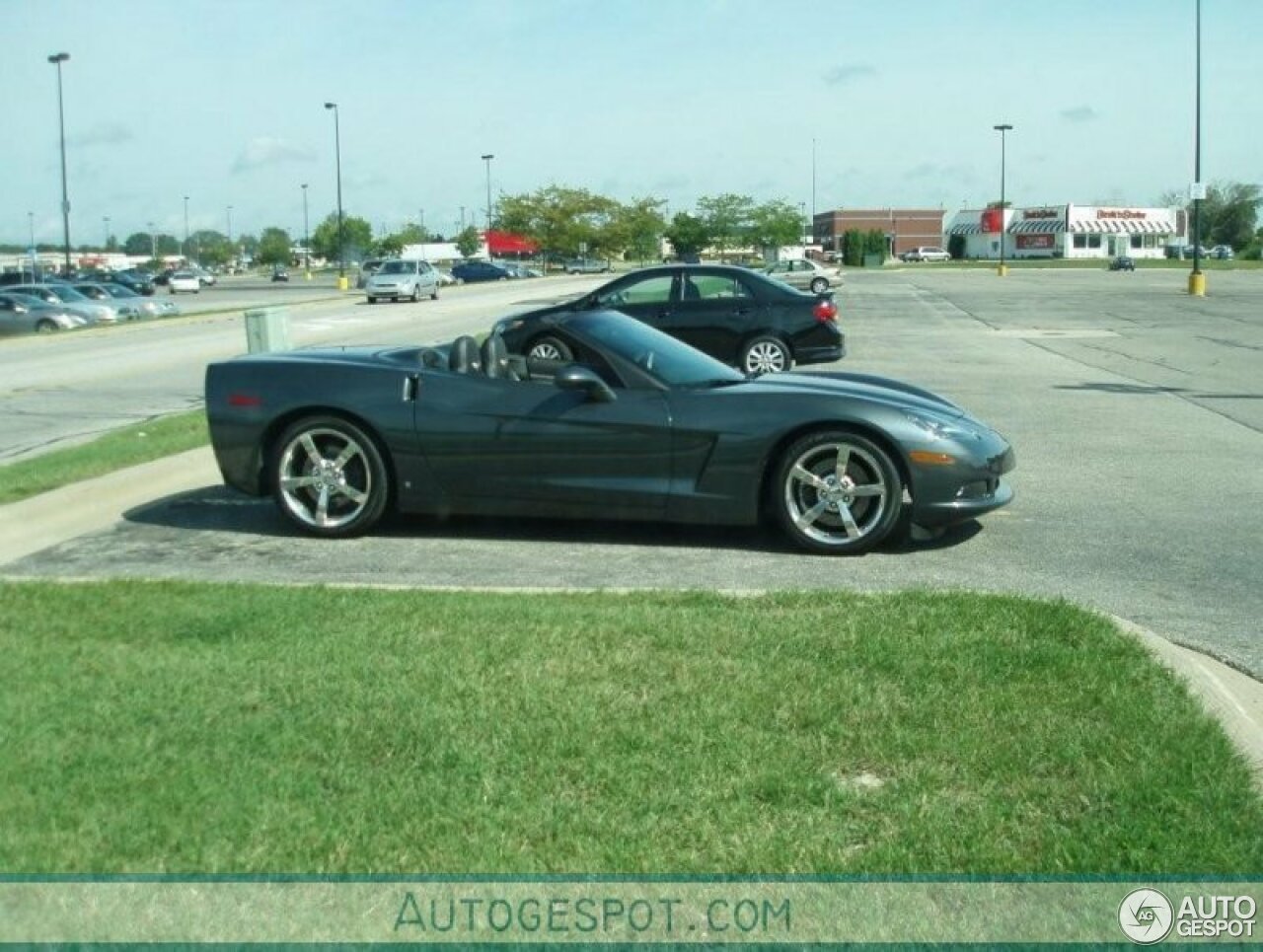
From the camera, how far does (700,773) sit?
4.09 m

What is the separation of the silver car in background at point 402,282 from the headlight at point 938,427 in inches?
1743

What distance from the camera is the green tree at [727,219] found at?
12425 centimetres

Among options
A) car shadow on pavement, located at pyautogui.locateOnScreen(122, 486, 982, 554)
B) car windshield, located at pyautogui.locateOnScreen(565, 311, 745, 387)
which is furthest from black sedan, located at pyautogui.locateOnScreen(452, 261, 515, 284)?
car windshield, located at pyautogui.locateOnScreen(565, 311, 745, 387)

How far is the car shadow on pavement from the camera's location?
800cm

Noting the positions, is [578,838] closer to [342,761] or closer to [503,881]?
[503,881]

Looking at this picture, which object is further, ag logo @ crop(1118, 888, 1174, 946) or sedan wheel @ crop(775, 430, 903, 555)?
sedan wheel @ crop(775, 430, 903, 555)

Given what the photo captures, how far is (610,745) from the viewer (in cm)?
430

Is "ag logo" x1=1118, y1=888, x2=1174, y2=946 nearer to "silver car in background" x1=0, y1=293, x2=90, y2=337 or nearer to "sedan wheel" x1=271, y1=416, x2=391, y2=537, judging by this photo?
"sedan wheel" x1=271, y1=416, x2=391, y2=537

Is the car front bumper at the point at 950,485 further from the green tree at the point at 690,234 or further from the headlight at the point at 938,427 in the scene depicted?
the green tree at the point at 690,234

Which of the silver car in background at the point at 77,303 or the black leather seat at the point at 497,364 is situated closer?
the black leather seat at the point at 497,364

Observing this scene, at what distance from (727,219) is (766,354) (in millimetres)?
108427

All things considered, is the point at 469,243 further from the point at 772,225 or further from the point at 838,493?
the point at 838,493

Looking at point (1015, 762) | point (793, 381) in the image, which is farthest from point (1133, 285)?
point (1015, 762)

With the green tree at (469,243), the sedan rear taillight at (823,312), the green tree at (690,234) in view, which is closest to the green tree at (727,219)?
the green tree at (690,234)
